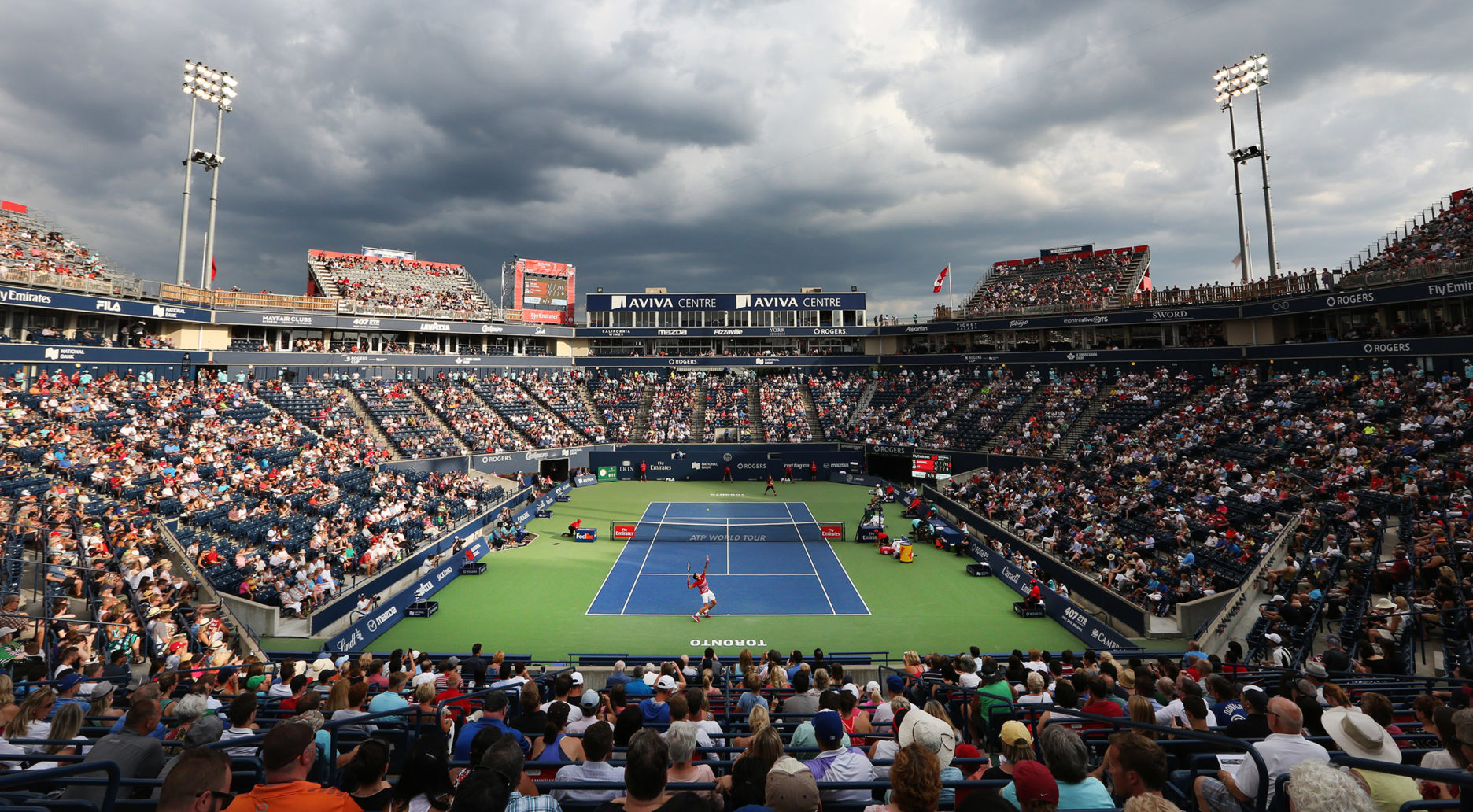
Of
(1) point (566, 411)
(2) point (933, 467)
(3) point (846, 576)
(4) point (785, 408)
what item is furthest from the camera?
(4) point (785, 408)

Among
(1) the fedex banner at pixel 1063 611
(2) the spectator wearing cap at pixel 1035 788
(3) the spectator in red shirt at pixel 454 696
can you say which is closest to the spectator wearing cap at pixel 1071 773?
(2) the spectator wearing cap at pixel 1035 788

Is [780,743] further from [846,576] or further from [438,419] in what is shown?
[438,419]

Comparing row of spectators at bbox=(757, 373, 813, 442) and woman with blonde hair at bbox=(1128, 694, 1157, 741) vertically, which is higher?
row of spectators at bbox=(757, 373, 813, 442)

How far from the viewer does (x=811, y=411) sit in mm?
55031

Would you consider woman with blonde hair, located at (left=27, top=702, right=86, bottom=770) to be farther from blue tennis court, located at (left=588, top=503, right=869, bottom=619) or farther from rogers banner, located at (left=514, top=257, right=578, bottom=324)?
rogers banner, located at (left=514, top=257, right=578, bottom=324)

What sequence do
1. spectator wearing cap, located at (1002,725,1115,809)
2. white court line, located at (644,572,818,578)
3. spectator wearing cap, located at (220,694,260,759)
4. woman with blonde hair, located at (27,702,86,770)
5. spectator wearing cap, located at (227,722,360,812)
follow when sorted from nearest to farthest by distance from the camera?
1. spectator wearing cap, located at (227,722,360,812)
2. spectator wearing cap, located at (1002,725,1115,809)
3. woman with blonde hair, located at (27,702,86,770)
4. spectator wearing cap, located at (220,694,260,759)
5. white court line, located at (644,572,818,578)

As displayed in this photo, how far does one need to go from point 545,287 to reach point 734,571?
2085 inches

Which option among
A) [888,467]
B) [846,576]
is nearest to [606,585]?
[846,576]

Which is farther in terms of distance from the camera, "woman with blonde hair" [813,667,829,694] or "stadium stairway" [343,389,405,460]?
"stadium stairway" [343,389,405,460]

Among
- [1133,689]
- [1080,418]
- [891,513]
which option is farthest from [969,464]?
[1133,689]

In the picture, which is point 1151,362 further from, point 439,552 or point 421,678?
point 421,678

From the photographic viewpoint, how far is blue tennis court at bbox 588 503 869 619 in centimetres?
2091

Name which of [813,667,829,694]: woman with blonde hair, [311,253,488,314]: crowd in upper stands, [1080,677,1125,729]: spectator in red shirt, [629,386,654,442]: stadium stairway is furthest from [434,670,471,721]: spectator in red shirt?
[311,253,488,314]: crowd in upper stands

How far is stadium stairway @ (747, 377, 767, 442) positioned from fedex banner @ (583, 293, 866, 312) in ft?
24.2
